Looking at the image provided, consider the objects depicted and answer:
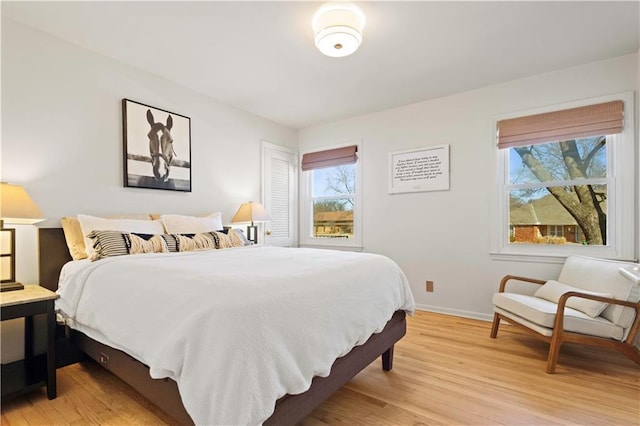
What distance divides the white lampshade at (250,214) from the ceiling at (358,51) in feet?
4.18

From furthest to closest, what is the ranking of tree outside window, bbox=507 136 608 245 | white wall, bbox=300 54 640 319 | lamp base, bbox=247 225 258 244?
1. lamp base, bbox=247 225 258 244
2. white wall, bbox=300 54 640 319
3. tree outside window, bbox=507 136 608 245

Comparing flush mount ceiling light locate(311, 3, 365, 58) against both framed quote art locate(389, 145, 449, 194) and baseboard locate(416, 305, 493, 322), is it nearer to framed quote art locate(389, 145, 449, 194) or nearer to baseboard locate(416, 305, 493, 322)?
framed quote art locate(389, 145, 449, 194)

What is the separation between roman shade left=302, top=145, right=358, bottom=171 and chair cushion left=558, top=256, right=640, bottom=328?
2.60 meters

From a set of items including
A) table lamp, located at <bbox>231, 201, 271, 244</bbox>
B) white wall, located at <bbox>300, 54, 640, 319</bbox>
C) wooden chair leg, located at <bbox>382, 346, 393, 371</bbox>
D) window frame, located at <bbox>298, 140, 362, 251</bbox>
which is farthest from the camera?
window frame, located at <bbox>298, 140, 362, 251</bbox>

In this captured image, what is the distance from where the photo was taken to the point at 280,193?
4496 mm

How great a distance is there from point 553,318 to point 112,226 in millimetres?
3348

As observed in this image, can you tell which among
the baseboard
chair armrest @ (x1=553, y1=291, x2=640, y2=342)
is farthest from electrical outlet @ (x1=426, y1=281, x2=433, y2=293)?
chair armrest @ (x1=553, y1=291, x2=640, y2=342)

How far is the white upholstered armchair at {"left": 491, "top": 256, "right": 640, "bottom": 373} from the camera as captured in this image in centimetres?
210

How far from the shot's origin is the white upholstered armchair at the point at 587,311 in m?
2.10

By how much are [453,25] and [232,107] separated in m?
2.57

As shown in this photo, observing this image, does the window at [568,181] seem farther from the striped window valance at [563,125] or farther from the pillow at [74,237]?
the pillow at [74,237]

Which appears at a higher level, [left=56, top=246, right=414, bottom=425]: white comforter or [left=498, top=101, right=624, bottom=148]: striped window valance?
[left=498, top=101, right=624, bottom=148]: striped window valance

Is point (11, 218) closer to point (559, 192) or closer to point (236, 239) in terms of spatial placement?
point (236, 239)

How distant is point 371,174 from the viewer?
13.6 ft
